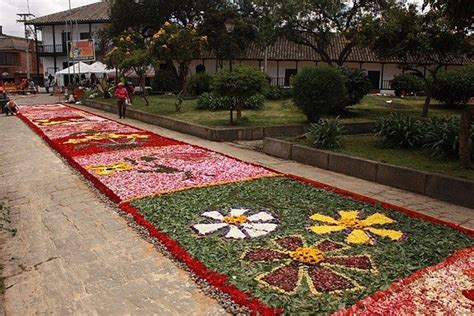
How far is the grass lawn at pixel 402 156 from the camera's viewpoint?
24.8 ft

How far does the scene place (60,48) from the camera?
5097 cm

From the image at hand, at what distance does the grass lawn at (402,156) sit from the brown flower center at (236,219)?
3672 mm

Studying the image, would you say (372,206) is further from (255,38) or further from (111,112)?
(255,38)

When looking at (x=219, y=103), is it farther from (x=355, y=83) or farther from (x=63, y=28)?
(x=63, y=28)

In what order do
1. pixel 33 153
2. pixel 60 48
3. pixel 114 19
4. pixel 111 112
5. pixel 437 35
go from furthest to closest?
pixel 60 48 < pixel 114 19 < pixel 111 112 < pixel 437 35 < pixel 33 153

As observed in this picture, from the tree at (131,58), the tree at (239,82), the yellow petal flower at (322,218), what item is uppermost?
the tree at (131,58)

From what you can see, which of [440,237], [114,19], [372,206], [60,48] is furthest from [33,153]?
[60,48]

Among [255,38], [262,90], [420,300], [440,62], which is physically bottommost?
[420,300]

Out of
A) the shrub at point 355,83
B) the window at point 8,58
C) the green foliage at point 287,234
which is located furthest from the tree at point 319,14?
the window at point 8,58

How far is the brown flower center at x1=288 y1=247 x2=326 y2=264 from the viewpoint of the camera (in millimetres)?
4449

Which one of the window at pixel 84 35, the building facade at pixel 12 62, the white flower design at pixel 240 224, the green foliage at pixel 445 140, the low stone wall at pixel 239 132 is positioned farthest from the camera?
the building facade at pixel 12 62

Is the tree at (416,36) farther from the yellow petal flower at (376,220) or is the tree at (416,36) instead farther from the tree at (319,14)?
the tree at (319,14)

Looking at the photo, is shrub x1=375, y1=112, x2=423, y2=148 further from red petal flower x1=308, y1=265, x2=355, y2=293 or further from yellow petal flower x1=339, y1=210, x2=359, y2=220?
red petal flower x1=308, y1=265, x2=355, y2=293

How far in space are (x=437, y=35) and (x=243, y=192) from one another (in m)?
9.84
